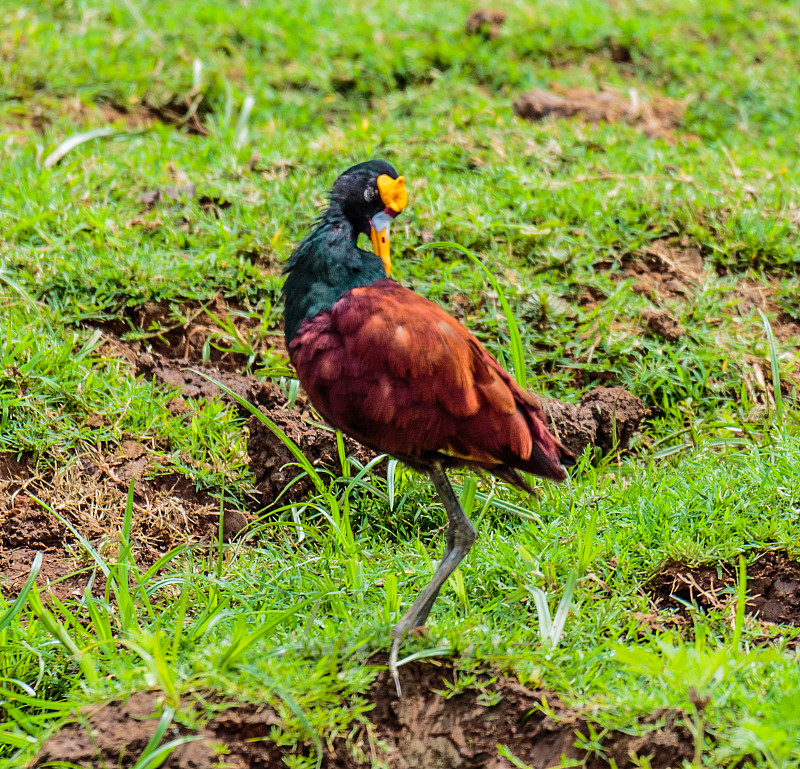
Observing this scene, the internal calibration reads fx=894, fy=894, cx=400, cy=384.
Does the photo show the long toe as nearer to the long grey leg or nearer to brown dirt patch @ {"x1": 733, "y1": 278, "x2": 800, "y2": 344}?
the long grey leg

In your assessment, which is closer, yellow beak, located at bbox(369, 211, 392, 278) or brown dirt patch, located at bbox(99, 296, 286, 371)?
yellow beak, located at bbox(369, 211, 392, 278)

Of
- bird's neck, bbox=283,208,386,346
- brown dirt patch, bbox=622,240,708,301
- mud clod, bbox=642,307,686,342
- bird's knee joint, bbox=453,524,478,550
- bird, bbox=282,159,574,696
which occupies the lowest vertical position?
bird's knee joint, bbox=453,524,478,550

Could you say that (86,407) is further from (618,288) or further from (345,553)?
(618,288)

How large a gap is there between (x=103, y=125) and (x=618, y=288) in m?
3.40

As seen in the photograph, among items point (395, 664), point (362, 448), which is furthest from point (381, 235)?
point (395, 664)

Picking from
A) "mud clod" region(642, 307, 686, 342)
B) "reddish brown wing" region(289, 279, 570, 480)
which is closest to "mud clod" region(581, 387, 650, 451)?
"mud clod" region(642, 307, 686, 342)

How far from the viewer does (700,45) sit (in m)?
6.72

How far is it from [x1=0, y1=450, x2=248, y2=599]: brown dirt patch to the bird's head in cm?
125

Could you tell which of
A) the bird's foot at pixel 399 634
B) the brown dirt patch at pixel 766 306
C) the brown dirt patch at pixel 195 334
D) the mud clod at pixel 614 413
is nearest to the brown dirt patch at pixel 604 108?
the brown dirt patch at pixel 766 306

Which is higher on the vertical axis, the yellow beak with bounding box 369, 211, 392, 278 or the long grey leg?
the yellow beak with bounding box 369, 211, 392, 278

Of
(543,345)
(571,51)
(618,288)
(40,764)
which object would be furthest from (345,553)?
(571,51)

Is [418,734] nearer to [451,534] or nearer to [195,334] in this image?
[451,534]

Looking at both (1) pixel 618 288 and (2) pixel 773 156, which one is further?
(2) pixel 773 156

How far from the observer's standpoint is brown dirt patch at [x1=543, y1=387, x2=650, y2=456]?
3.62 m
